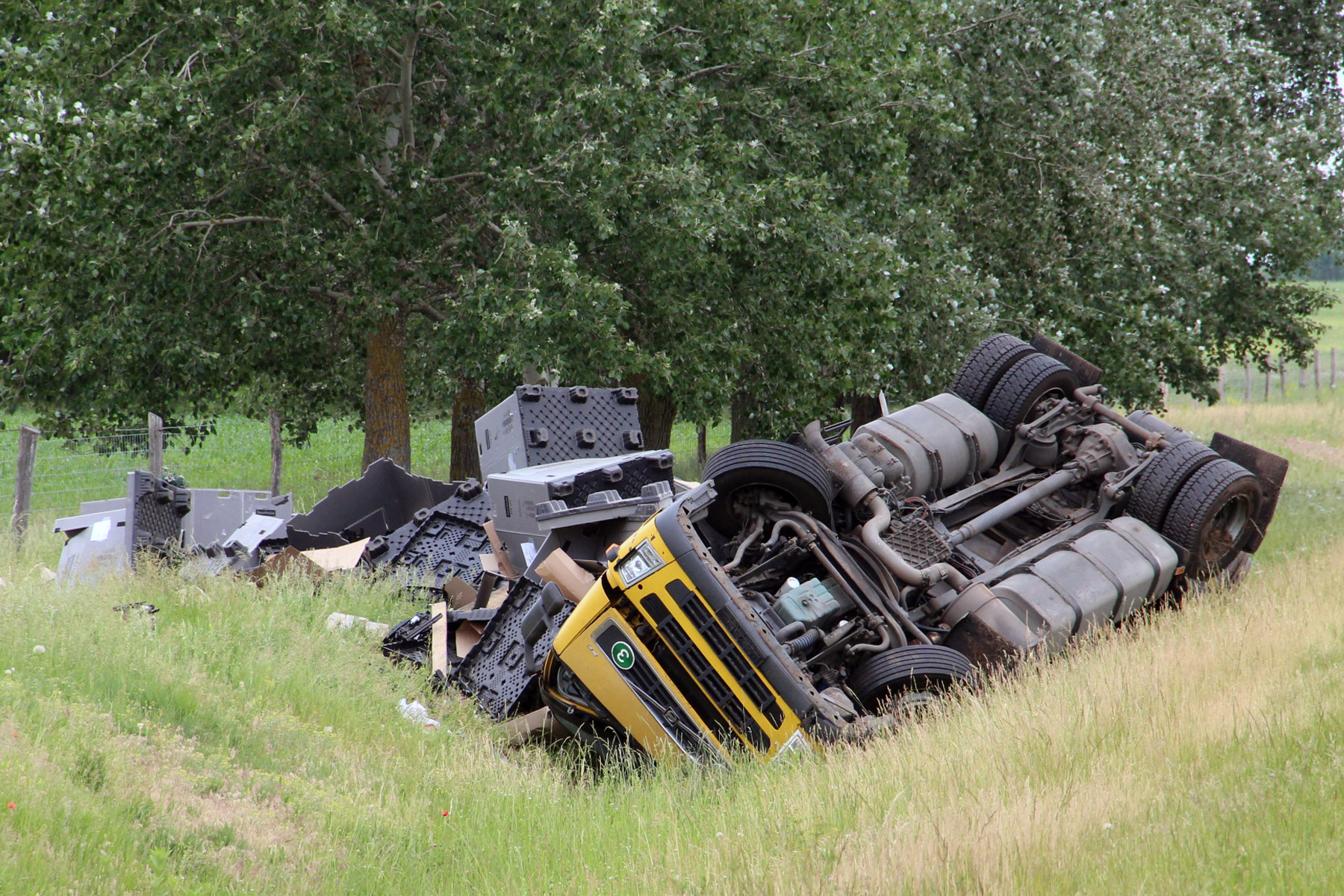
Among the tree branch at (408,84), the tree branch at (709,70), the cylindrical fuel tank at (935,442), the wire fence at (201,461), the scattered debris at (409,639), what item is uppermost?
the tree branch at (709,70)

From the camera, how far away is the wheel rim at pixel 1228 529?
26.5 ft

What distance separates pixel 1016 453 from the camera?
8.62 meters

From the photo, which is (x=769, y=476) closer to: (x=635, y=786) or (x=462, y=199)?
(x=635, y=786)

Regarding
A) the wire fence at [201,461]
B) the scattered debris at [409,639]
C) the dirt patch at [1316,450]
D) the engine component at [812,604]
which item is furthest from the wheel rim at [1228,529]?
Result: the dirt patch at [1316,450]

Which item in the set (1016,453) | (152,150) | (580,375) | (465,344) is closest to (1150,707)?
(1016,453)

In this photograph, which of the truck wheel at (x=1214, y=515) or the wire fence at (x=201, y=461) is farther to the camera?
the wire fence at (x=201, y=461)

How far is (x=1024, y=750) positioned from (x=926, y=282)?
30.6 feet

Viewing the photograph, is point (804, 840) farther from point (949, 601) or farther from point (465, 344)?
point (465, 344)

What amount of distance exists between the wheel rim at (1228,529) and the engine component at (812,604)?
3127 mm

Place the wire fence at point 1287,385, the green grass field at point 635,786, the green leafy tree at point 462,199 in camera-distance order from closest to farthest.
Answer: the green grass field at point 635,786 → the green leafy tree at point 462,199 → the wire fence at point 1287,385

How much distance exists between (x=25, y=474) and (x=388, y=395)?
3632mm

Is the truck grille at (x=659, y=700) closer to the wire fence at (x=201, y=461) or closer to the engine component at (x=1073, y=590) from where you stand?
the engine component at (x=1073, y=590)

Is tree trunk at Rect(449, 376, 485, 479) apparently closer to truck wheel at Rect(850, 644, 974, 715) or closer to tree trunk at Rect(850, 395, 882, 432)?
tree trunk at Rect(850, 395, 882, 432)

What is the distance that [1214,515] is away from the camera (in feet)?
25.6
